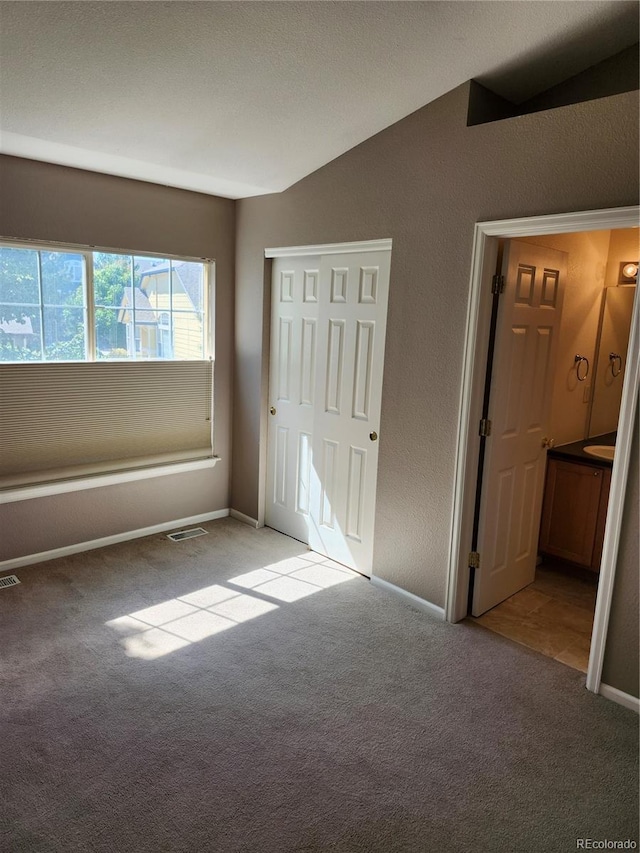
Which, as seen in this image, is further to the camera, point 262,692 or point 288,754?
point 262,692

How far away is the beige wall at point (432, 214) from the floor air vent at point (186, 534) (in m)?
1.49

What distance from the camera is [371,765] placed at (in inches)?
86.1

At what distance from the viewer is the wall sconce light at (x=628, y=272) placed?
3.75 meters

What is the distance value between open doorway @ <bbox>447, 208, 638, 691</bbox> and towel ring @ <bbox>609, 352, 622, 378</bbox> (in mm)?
16

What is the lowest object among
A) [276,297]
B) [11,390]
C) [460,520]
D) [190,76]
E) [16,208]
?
[460,520]

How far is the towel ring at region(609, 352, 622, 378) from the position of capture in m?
4.23

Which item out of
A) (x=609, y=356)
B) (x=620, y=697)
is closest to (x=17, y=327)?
(x=620, y=697)

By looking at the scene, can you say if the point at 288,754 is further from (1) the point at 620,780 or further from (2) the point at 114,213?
(2) the point at 114,213

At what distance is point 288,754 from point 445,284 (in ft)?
7.56

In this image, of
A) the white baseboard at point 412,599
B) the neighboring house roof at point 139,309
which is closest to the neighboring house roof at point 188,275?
the neighboring house roof at point 139,309

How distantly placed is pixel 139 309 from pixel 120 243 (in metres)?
0.44

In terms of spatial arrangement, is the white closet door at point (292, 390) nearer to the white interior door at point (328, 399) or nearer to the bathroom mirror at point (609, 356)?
the white interior door at point (328, 399)

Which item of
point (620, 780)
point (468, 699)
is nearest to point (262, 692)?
point (468, 699)

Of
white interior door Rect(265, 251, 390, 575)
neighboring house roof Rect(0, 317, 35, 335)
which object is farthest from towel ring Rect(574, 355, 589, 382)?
neighboring house roof Rect(0, 317, 35, 335)
